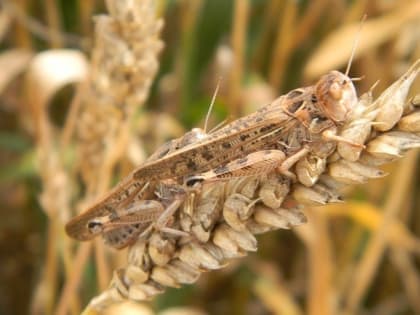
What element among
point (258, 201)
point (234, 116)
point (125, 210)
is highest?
point (234, 116)

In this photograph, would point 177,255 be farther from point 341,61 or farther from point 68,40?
point 68,40

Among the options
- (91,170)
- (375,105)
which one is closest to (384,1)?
(91,170)

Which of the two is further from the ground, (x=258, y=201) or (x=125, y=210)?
(x=125, y=210)

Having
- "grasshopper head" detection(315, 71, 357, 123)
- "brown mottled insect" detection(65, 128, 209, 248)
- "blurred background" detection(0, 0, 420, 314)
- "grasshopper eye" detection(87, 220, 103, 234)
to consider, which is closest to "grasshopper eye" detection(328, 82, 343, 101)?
"grasshopper head" detection(315, 71, 357, 123)

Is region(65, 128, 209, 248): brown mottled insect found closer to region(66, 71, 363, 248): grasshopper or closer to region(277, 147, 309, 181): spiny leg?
region(66, 71, 363, 248): grasshopper

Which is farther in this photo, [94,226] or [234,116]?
[234,116]

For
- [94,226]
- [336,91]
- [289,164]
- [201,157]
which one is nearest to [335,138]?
[289,164]

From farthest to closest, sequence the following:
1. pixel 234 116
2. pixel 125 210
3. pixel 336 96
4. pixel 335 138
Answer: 1. pixel 234 116
2. pixel 125 210
3. pixel 336 96
4. pixel 335 138

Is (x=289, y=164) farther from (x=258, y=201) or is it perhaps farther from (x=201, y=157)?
(x=201, y=157)
